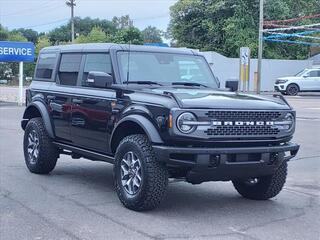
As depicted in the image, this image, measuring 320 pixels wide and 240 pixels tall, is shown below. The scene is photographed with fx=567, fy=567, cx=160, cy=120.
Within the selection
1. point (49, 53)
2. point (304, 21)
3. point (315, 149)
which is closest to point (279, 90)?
point (304, 21)

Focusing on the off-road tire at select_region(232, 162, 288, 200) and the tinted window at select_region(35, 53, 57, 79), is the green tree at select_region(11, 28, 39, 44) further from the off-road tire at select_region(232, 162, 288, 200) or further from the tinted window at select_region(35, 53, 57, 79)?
the off-road tire at select_region(232, 162, 288, 200)

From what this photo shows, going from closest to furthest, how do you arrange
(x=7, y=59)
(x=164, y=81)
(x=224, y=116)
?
(x=224, y=116)
(x=164, y=81)
(x=7, y=59)

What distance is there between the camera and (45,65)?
9062 millimetres

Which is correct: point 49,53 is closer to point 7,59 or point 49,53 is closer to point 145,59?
point 145,59

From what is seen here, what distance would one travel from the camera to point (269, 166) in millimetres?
6336

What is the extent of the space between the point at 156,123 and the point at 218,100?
2.42 ft

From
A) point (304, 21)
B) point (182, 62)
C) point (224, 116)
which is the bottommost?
point (224, 116)

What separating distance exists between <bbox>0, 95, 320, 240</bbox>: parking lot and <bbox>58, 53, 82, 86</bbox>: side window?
148cm

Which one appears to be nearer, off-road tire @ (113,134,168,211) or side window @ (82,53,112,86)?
off-road tire @ (113,134,168,211)

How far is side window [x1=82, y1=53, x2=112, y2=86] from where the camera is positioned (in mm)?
7469

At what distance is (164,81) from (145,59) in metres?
0.42

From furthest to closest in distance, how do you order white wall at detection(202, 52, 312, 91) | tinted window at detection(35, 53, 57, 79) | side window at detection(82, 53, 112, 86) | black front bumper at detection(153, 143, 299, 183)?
white wall at detection(202, 52, 312, 91) → tinted window at detection(35, 53, 57, 79) → side window at detection(82, 53, 112, 86) → black front bumper at detection(153, 143, 299, 183)

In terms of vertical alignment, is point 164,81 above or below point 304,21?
below

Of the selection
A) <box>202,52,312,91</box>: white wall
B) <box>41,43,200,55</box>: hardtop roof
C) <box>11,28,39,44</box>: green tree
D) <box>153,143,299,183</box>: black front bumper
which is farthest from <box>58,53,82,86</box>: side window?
<box>11,28,39,44</box>: green tree
